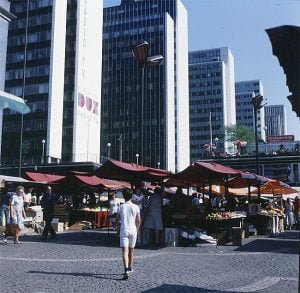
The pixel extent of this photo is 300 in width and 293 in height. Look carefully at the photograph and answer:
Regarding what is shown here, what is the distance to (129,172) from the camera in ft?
52.5

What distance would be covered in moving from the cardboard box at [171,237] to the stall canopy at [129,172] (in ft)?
7.36

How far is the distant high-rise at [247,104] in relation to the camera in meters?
153

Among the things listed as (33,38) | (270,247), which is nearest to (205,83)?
(33,38)

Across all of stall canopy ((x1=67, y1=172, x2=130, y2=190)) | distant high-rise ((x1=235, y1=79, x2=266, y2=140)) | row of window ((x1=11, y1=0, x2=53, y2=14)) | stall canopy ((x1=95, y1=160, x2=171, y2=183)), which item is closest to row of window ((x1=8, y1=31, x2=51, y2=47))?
row of window ((x1=11, y1=0, x2=53, y2=14))

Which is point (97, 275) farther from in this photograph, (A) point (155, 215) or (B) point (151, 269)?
(A) point (155, 215)

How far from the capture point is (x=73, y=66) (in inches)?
2980

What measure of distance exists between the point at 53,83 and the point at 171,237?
2443 inches

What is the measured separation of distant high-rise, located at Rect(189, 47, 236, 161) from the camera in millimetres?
134750

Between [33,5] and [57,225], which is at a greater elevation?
[33,5]

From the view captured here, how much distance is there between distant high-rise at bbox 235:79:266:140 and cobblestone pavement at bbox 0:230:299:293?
462 ft

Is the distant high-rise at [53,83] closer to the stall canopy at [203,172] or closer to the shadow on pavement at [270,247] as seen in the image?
the stall canopy at [203,172]

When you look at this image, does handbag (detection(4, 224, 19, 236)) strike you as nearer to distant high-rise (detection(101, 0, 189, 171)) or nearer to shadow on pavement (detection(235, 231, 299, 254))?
shadow on pavement (detection(235, 231, 299, 254))

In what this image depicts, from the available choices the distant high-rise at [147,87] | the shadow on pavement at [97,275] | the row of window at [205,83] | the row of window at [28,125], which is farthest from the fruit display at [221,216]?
the row of window at [205,83]

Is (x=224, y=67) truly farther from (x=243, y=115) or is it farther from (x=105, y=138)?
(x=105, y=138)
